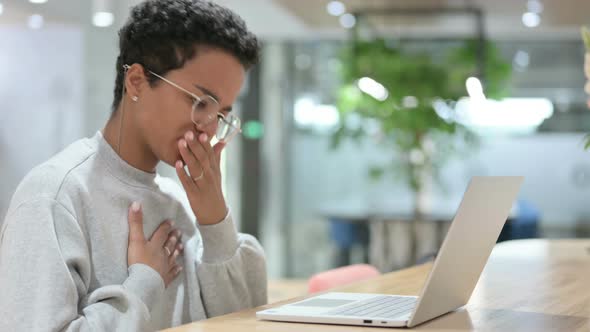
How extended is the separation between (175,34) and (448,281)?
0.73 m

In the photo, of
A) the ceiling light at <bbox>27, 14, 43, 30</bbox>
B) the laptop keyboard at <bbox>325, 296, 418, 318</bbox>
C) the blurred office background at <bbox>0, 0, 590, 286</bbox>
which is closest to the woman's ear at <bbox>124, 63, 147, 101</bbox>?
the laptop keyboard at <bbox>325, 296, 418, 318</bbox>

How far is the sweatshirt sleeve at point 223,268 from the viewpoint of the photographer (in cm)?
183

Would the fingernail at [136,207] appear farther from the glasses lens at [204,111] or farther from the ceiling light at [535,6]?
the ceiling light at [535,6]

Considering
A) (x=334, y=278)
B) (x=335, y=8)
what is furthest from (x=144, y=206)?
(x=335, y=8)

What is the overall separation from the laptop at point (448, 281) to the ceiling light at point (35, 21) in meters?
2.45

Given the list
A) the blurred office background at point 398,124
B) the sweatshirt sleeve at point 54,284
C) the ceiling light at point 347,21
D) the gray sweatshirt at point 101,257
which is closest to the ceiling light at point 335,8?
the blurred office background at point 398,124

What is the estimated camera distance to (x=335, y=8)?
703 cm

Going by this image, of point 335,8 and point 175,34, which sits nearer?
point 175,34

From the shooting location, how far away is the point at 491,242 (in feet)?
5.53

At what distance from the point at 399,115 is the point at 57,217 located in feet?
19.7

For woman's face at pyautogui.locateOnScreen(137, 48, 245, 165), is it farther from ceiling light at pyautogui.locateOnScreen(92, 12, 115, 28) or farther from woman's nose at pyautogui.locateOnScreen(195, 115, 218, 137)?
ceiling light at pyautogui.locateOnScreen(92, 12, 115, 28)

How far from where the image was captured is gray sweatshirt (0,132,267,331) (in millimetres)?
1482

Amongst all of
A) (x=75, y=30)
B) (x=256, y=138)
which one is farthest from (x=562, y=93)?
(x=75, y=30)

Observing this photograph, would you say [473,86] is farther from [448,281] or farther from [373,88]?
[448,281]
